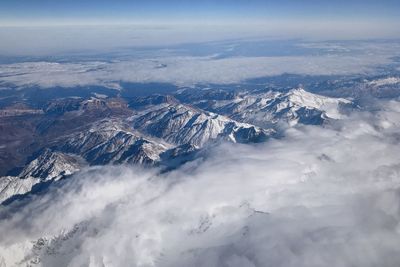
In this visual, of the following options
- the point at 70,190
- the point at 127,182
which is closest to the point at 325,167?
the point at 127,182

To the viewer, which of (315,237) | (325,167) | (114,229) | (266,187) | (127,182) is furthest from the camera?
(325,167)

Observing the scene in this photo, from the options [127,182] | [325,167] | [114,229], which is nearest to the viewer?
[114,229]

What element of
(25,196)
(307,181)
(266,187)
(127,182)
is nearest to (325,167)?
(307,181)

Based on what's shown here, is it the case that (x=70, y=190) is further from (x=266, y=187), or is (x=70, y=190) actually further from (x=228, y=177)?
(x=266, y=187)

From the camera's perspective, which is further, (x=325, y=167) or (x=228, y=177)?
(x=325, y=167)

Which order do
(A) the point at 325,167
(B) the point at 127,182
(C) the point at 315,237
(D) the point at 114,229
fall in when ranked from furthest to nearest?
(A) the point at 325,167
(B) the point at 127,182
(D) the point at 114,229
(C) the point at 315,237

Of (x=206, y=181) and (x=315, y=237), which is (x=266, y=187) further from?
(x=315, y=237)

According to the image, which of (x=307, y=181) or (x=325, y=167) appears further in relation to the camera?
(x=325, y=167)

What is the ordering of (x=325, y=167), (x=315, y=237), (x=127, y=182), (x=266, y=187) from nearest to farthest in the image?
Answer: (x=315, y=237)
(x=266, y=187)
(x=127, y=182)
(x=325, y=167)
